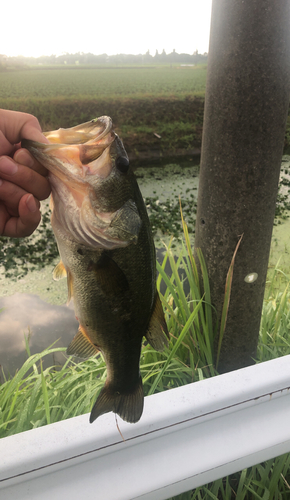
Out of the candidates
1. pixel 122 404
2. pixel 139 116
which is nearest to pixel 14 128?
pixel 122 404

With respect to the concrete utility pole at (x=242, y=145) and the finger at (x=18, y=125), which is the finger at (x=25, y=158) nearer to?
the finger at (x=18, y=125)

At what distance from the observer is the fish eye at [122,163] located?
35.2 inches

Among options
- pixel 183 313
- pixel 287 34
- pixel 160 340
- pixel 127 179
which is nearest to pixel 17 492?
pixel 160 340

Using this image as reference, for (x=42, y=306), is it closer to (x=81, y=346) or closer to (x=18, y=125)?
(x=81, y=346)

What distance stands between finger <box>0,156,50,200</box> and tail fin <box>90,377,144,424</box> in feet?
1.94

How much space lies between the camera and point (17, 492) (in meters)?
1.11

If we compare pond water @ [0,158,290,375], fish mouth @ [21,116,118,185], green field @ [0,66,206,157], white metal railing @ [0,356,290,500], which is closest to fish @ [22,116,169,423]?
fish mouth @ [21,116,118,185]

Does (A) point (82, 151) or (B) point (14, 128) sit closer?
(A) point (82, 151)

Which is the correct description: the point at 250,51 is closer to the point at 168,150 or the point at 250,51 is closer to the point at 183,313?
the point at 183,313

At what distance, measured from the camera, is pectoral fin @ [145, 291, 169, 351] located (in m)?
0.96

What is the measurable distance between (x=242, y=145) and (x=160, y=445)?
1.49m

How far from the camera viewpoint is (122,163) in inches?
35.3

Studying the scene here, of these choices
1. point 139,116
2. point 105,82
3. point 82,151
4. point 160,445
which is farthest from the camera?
point 105,82

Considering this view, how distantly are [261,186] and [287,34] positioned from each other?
0.77 meters
